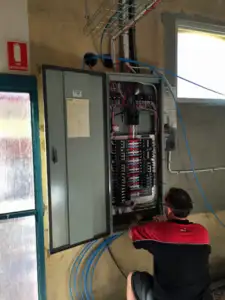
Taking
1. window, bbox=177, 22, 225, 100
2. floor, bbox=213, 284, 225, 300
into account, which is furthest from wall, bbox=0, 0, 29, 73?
floor, bbox=213, 284, 225, 300

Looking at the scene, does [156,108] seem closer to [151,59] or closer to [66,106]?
[151,59]

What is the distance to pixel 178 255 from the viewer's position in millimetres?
1473

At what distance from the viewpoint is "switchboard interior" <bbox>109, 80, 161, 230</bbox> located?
1818mm

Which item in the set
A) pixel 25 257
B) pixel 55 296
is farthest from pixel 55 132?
pixel 55 296

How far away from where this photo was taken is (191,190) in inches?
Answer: 87.9

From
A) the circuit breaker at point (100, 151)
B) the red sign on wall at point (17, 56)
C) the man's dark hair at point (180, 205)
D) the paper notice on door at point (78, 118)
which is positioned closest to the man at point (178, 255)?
the man's dark hair at point (180, 205)

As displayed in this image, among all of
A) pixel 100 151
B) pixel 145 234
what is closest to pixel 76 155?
pixel 100 151

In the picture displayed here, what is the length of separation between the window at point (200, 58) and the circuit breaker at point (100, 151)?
0.42 meters

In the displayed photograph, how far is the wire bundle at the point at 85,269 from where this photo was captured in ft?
6.13

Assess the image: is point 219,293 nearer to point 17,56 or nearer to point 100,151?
point 100,151

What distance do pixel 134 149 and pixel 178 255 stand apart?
69cm

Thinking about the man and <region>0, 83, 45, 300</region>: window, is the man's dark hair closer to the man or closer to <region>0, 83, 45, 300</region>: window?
the man

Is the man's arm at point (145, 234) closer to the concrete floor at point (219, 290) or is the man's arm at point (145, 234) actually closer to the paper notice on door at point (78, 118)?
the paper notice on door at point (78, 118)

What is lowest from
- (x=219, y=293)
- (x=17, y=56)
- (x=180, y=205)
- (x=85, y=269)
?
(x=219, y=293)
